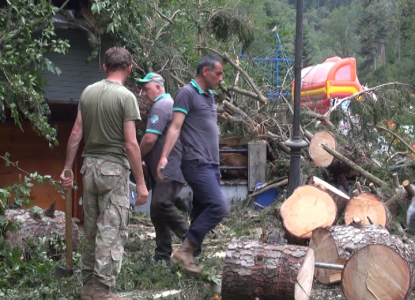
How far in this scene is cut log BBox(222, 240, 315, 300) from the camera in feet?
16.6

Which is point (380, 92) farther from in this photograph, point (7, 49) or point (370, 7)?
point (370, 7)

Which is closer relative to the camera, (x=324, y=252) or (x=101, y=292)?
(x=101, y=292)

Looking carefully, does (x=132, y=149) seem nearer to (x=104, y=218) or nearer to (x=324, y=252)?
(x=104, y=218)

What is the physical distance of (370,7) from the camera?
213ft

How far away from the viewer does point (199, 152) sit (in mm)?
5727

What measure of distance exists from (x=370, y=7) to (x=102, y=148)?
63739 mm

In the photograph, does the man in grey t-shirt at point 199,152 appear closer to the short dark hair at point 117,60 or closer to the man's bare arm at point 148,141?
the man's bare arm at point 148,141

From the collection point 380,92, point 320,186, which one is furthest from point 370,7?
point 320,186

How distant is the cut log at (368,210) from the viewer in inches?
331

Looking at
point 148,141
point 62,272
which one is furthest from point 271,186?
point 62,272

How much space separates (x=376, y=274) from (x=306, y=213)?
230 cm

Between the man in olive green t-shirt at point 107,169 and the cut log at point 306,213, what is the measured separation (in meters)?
3.10

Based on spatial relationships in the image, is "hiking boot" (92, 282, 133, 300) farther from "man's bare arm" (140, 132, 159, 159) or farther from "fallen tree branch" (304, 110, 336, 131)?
"fallen tree branch" (304, 110, 336, 131)

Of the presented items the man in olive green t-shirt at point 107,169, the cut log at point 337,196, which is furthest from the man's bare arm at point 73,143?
the cut log at point 337,196
